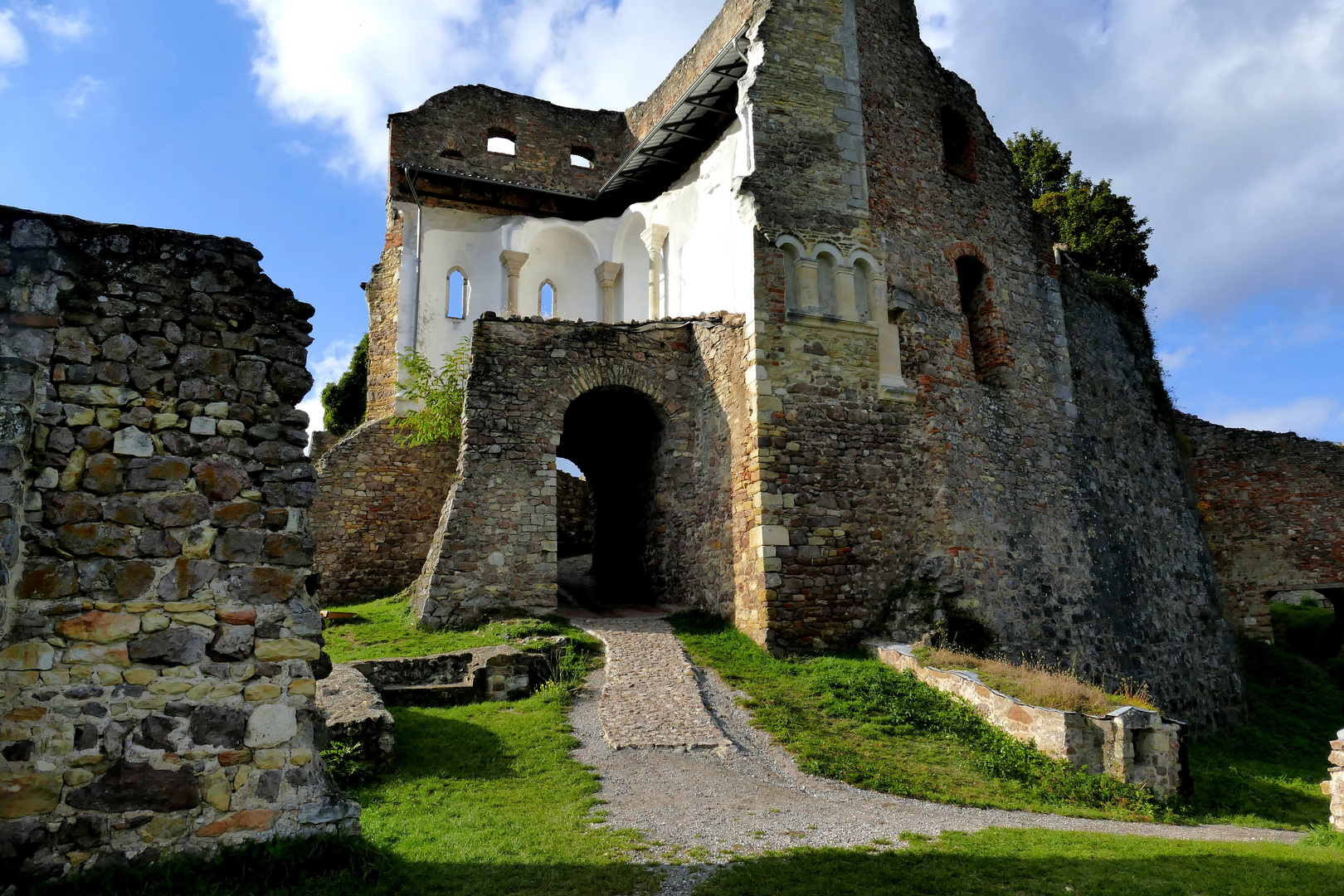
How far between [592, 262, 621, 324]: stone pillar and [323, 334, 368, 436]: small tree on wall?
309 inches

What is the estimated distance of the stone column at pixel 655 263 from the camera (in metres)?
17.4

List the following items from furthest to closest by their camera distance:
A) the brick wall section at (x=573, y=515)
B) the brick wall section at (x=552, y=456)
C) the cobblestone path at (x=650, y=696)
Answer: the brick wall section at (x=573, y=515), the brick wall section at (x=552, y=456), the cobblestone path at (x=650, y=696)

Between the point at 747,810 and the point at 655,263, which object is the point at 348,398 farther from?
the point at 747,810

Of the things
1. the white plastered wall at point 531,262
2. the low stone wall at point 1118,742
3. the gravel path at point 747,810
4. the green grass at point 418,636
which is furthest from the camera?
the white plastered wall at point 531,262

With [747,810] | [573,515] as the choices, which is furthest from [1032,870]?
[573,515]

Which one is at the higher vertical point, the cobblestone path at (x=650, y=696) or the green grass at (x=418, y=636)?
the green grass at (x=418, y=636)

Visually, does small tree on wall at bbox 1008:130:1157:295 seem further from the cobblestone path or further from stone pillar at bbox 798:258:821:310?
the cobblestone path

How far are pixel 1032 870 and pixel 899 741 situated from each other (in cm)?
346

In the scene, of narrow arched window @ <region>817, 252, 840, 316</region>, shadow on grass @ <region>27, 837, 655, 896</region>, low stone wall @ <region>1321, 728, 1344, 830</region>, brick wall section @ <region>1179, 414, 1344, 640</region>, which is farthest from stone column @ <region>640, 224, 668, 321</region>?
shadow on grass @ <region>27, 837, 655, 896</region>

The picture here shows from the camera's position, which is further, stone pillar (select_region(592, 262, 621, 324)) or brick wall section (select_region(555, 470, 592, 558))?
brick wall section (select_region(555, 470, 592, 558))

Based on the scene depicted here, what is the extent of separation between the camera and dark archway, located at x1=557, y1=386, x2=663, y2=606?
1553 centimetres

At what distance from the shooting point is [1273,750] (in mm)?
14844

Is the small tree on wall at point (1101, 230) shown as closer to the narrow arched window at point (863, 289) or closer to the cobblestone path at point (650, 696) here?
the narrow arched window at point (863, 289)

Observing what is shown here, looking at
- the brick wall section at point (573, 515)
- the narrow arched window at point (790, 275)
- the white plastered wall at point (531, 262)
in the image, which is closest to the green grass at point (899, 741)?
the narrow arched window at point (790, 275)
